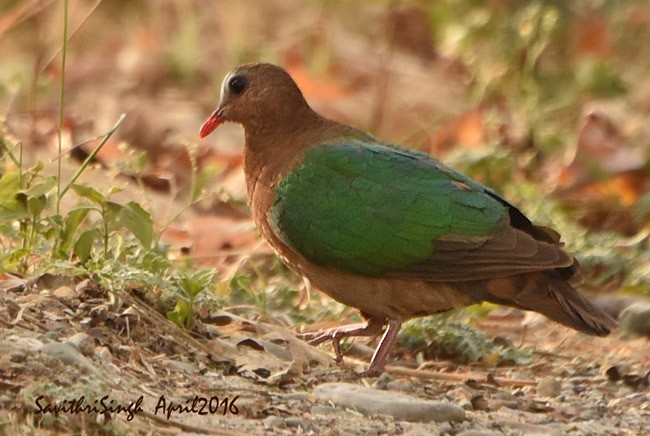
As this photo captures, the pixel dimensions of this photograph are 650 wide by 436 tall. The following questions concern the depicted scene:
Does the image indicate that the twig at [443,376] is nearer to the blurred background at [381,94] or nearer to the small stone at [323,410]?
the small stone at [323,410]

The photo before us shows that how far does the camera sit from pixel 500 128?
9188 mm

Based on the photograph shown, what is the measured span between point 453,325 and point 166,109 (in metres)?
4.46

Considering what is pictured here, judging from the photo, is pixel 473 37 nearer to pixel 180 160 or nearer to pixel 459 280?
pixel 180 160

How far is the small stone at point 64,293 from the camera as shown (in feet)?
16.8

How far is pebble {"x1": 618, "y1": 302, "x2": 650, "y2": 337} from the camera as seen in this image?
6570 millimetres

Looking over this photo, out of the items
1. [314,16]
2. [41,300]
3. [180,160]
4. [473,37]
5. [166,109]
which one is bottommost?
[41,300]

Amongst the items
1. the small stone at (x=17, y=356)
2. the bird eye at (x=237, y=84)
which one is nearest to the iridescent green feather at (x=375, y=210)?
the bird eye at (x=237, y=84)

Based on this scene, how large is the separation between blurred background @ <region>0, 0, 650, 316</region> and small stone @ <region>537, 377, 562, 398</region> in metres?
1.56

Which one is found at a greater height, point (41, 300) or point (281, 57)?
point (281, 57)

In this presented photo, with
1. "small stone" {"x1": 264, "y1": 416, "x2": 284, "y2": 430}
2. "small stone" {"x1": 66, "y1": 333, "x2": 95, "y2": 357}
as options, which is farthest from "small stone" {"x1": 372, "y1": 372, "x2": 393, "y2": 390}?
"small stone" {"x1": 66, "y1": 333, "x2": 95, "y2": 357}

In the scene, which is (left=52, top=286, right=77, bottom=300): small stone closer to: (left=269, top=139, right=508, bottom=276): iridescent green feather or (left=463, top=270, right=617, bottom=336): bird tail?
(left=269, top=139, right=508, bottom=276): iridescent green feather

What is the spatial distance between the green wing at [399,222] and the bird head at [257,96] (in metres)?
0.60

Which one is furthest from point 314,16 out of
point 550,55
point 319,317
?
point 319,317

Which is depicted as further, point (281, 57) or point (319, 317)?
point (281, 57)
